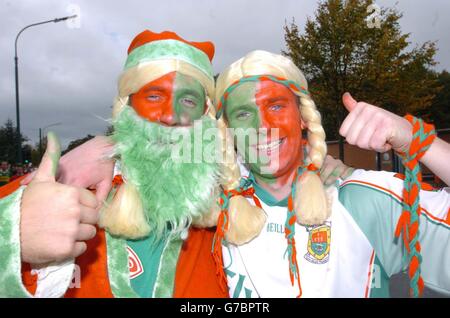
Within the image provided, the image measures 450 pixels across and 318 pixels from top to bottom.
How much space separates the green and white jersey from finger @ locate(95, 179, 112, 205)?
31.2 inches

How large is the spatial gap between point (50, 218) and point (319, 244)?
1238 millimetres

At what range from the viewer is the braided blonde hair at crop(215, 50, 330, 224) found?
1902 mm

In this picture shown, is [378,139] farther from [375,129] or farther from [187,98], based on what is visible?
[187,98]

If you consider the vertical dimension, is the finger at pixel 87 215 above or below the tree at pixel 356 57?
below

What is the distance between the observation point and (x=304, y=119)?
7.41 ft

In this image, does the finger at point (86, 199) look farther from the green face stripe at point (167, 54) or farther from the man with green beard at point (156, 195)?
the green face stripe at point (167, 54)

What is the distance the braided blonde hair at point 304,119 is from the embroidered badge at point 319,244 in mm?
72

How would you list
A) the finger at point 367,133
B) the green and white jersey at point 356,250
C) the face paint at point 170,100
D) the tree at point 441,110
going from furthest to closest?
the tree at point 441,110 < the face paint at point 170,100 < the green and white jersey at point 356,250 < the finger at point 367,133

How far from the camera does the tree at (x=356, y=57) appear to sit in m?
12.2

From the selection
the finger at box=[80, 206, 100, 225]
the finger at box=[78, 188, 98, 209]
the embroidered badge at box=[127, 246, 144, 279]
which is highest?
the finger at box=[78, 188, 98, 209]

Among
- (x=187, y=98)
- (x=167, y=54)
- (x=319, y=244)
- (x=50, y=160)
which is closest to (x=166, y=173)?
(x=187, y=98)

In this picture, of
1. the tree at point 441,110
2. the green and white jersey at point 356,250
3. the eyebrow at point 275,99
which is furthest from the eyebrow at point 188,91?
the tree at point 441,110

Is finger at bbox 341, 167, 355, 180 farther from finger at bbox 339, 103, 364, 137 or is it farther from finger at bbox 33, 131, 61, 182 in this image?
finger at bbox 33, 131, 61, 182

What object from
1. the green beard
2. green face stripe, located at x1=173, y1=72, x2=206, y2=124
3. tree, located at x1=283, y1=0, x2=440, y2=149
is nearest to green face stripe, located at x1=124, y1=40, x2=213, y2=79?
green face stripe, located at x1=173, y1=72, x2=206, y2=124
